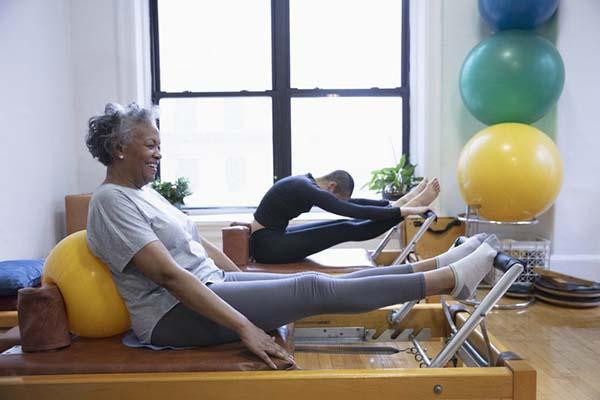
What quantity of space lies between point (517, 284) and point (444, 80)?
179 cm

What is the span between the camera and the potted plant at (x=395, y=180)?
4.23 m

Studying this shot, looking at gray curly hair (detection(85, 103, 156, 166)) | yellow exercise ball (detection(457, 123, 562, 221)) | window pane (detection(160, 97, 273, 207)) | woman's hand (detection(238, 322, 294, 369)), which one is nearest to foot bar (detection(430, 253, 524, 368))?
woman's hand (detection(238, 322, 294, 369))

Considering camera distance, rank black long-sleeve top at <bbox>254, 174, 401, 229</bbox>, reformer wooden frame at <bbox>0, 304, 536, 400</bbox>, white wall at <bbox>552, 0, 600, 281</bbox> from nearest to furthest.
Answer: reformer wooden frame at <bbox>0, 304, 536, 400</bbox> < black long-sleeve top at <bbox>254, 174, 401, 229</bbox> < white wall at <bbox>552, 0, 600, 281</bbox>

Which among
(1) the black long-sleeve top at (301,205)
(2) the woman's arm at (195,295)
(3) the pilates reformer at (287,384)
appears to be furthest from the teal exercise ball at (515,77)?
(2) the woman's arm at (195,295)

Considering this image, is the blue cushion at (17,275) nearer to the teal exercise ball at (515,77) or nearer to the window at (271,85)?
the window at (271,85)

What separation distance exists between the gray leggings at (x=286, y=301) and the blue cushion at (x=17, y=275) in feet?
4.63

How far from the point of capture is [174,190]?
13.7 feet

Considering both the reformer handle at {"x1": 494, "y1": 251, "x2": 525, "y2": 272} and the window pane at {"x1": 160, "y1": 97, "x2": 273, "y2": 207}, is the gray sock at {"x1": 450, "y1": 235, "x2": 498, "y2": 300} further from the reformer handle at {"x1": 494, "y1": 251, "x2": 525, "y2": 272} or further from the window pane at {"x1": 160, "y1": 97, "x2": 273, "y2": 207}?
the window pane at {"x1": 160, "y1": 97, "x2": 273, "y2": 207}

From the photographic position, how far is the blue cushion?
8.10 ft

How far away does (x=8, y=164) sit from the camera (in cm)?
319

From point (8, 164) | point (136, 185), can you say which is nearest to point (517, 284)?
point (136, 185)

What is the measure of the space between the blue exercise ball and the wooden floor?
1.98m

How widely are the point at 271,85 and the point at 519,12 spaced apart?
2.13m

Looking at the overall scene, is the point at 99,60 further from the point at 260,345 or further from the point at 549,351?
the point at 549,351
